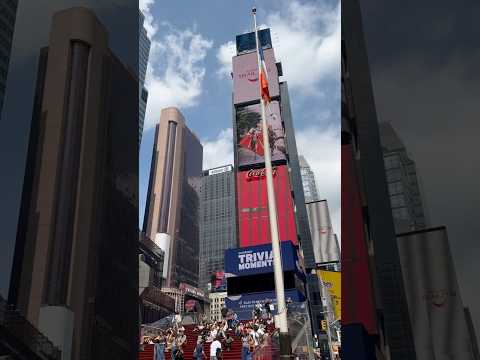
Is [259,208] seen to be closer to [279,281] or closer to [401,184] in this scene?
[279,281]

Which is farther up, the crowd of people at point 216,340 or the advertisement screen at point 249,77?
the advertisement screen at point 249,77

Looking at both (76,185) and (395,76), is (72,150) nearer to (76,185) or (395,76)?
(76,185)

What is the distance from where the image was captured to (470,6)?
2.12m

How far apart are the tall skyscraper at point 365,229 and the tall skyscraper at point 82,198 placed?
1922 centimetres

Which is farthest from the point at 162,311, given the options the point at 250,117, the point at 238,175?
the point at 250,117

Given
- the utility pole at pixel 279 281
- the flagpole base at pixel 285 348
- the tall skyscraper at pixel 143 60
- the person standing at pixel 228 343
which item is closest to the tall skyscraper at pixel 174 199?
the tall skyscraper at pixel 143 60

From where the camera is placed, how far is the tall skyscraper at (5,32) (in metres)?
36.4

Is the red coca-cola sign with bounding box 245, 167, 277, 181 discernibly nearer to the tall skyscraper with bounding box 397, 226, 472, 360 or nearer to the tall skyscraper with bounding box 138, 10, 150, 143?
the tall skyscraper with bounding box 397, 226, 472, 360

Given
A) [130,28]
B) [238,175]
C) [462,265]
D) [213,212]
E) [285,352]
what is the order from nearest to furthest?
[462,265]
[285,352]
[130,28]
[238,175]
[213,212]

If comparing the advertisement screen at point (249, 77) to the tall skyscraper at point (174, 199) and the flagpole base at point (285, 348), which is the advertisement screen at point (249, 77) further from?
the tall skyscraper at point (174, 199)

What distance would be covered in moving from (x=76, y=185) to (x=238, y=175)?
51599 mm

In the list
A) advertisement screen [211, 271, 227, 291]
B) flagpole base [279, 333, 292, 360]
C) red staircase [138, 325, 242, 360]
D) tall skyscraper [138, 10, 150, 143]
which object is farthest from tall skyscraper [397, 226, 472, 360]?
tall skyscraper [138, 10, 150, 143]

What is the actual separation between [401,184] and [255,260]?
190ft

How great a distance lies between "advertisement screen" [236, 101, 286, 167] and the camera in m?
75.2
